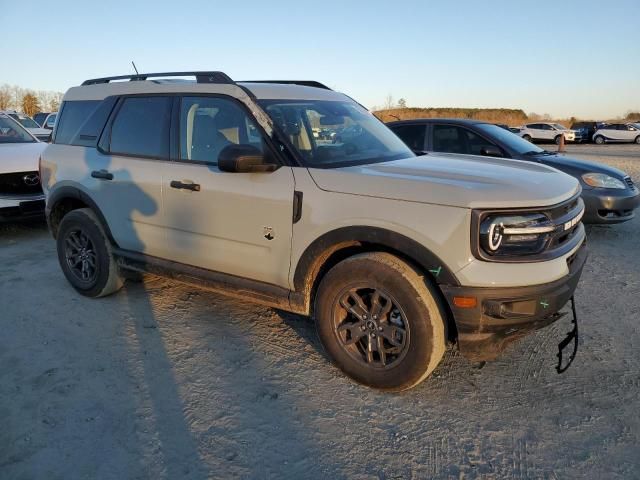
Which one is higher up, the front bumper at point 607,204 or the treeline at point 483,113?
the treeline at point 483,113

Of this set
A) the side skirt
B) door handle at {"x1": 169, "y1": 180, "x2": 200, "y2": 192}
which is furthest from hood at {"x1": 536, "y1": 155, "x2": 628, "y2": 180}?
door handle at {"x1": 169, "y1": 180, "x2": 200, "y2": 192}

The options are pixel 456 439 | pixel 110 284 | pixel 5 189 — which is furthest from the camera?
pixel 5 189

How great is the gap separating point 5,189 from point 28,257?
1491 mm

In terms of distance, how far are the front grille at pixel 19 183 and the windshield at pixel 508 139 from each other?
653cm

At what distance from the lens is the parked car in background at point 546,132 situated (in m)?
33.1

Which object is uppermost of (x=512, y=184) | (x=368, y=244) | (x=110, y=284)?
(x=512, y=184)

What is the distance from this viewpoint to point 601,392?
305 cm

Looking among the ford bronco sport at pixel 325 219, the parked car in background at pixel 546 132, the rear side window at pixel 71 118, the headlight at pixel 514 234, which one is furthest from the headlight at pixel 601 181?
the parked car in background at pixel 546 132

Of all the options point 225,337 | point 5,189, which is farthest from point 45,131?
point 225,337

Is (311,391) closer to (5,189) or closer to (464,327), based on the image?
(464,327)

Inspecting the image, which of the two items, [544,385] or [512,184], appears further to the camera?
[544,385]

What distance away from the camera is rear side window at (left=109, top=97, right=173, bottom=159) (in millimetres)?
4027

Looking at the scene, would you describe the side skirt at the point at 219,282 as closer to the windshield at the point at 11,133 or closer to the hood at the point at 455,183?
the hood at the point at 455,183

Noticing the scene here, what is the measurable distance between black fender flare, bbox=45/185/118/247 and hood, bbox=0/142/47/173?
2.78m
